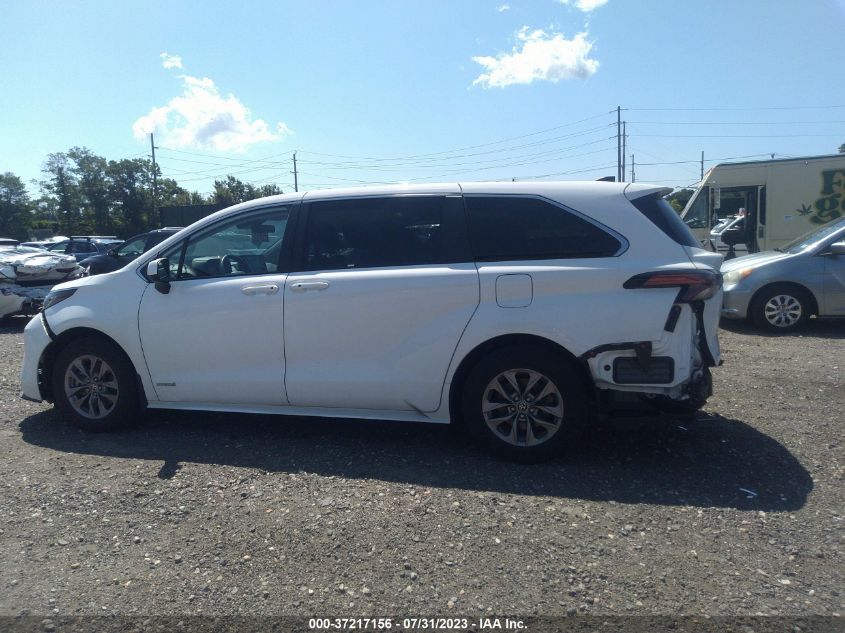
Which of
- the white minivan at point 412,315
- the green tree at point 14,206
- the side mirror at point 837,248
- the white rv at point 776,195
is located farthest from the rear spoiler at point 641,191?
the green tree at point 14,206

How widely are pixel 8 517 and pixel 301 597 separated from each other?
6.71 ft

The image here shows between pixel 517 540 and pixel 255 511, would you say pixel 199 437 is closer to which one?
pixel 255 511

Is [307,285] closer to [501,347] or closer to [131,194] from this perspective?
[501,347]

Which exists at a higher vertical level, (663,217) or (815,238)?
(663,217)

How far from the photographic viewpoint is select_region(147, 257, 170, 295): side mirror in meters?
4.89

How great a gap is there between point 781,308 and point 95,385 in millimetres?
8715

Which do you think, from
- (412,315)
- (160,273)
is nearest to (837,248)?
(412,315)

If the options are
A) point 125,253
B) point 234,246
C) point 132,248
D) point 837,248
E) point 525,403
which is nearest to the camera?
point 525,403

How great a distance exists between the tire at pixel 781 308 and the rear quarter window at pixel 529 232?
6.06 metres

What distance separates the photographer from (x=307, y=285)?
4633mm

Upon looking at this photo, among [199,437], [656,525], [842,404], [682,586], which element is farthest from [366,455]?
[842,404]

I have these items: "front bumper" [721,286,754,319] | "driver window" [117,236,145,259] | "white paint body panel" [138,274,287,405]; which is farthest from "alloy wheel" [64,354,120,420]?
"driver window" [117,236,145,259]

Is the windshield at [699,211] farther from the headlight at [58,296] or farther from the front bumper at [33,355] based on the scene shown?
the front bumper at [33,355]

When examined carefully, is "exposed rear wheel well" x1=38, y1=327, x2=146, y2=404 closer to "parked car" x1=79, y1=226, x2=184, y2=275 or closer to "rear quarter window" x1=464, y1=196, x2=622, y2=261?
"rear quarter window" x1=464, y1=196, x2=622, y2=261
